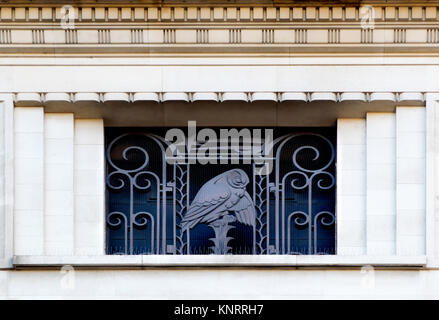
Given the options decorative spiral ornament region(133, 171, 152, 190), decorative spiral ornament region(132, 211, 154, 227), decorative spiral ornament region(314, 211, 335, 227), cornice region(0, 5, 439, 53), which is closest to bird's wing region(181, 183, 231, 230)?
decorative spiral ornament region(132, 211, 154, 227)

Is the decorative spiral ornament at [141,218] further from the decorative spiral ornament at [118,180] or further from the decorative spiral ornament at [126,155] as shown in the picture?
the decorative spiral ornament at [126,155]

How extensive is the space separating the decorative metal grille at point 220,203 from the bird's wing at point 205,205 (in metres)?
0.02

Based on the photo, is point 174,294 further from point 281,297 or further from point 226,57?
point 226,57

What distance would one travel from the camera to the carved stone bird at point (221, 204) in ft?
43.9

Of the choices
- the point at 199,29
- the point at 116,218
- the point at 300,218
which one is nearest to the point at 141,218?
the point at 116,218

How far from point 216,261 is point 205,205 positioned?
1.09 metres

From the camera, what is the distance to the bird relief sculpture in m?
13.4

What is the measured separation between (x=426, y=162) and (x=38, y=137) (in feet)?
19.3

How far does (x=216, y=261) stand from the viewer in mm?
12680

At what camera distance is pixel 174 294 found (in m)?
12.8

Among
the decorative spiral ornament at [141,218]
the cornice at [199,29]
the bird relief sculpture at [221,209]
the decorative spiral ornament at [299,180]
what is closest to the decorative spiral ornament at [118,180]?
the decorative spiral ornament at [141,218]

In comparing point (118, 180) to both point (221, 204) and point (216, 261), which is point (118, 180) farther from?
point (216, 261)

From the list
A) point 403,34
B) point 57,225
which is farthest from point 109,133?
point 403,34

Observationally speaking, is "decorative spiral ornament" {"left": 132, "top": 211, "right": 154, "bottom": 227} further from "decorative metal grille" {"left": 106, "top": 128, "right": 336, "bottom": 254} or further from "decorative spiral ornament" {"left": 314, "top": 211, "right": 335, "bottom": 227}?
"decorative spiral ornament" {"left": 314, "top": 211, "right": 335, "bottom": 227}
